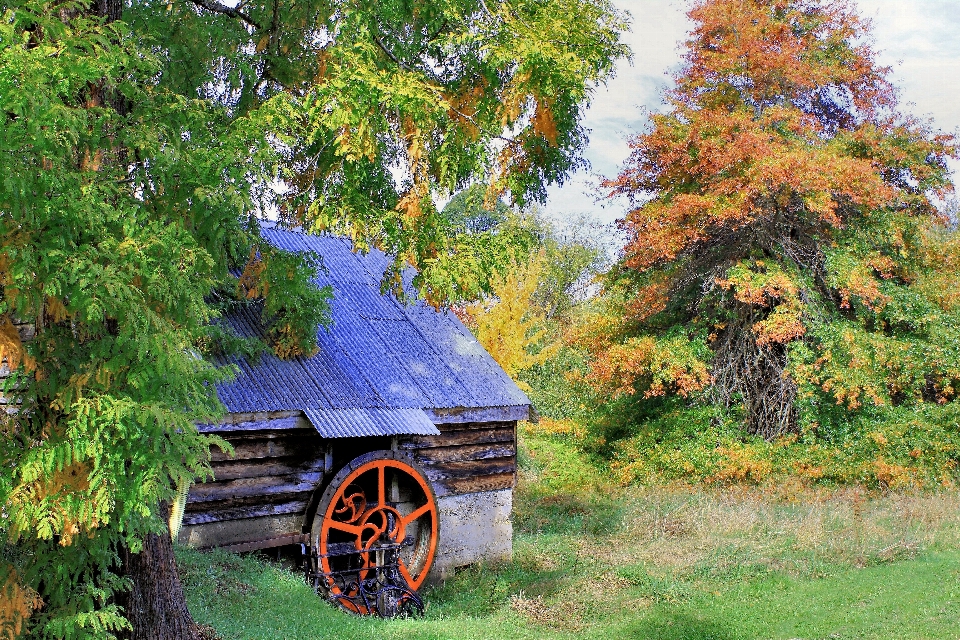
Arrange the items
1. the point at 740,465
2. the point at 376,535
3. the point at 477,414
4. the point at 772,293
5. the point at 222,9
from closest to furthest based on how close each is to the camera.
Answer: the point at 222,9 < the point at 376,535 < the point at 477,414 < the point at 772,293 < the point at 740,465

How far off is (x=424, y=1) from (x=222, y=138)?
3.44 m

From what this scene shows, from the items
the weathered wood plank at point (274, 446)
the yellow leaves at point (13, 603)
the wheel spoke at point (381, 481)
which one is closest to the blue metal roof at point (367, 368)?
the weathered wood plank at point (274, 446)

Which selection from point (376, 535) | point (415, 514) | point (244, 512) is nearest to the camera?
point (244, 512)

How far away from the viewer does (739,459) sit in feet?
59.7

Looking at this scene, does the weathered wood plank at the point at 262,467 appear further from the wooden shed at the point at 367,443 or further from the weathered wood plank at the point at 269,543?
the weathered wood plank at the point at 269,543

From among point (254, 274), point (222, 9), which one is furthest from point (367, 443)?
point (222, 9)

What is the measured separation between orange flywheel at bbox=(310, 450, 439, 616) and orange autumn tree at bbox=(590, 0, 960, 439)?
855cm

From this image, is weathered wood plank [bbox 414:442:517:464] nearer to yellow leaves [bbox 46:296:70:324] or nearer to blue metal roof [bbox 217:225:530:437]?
blue metal roof [bbox 217:225:530:437]

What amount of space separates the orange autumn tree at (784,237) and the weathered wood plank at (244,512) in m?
10.3

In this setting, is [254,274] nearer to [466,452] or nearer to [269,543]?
[269,543]

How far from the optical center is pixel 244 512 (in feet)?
33.3

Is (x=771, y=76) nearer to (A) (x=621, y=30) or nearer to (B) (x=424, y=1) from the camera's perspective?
(A) (x=621, y=30)

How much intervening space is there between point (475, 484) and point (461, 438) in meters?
0.81

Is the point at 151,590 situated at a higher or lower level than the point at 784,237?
lower
